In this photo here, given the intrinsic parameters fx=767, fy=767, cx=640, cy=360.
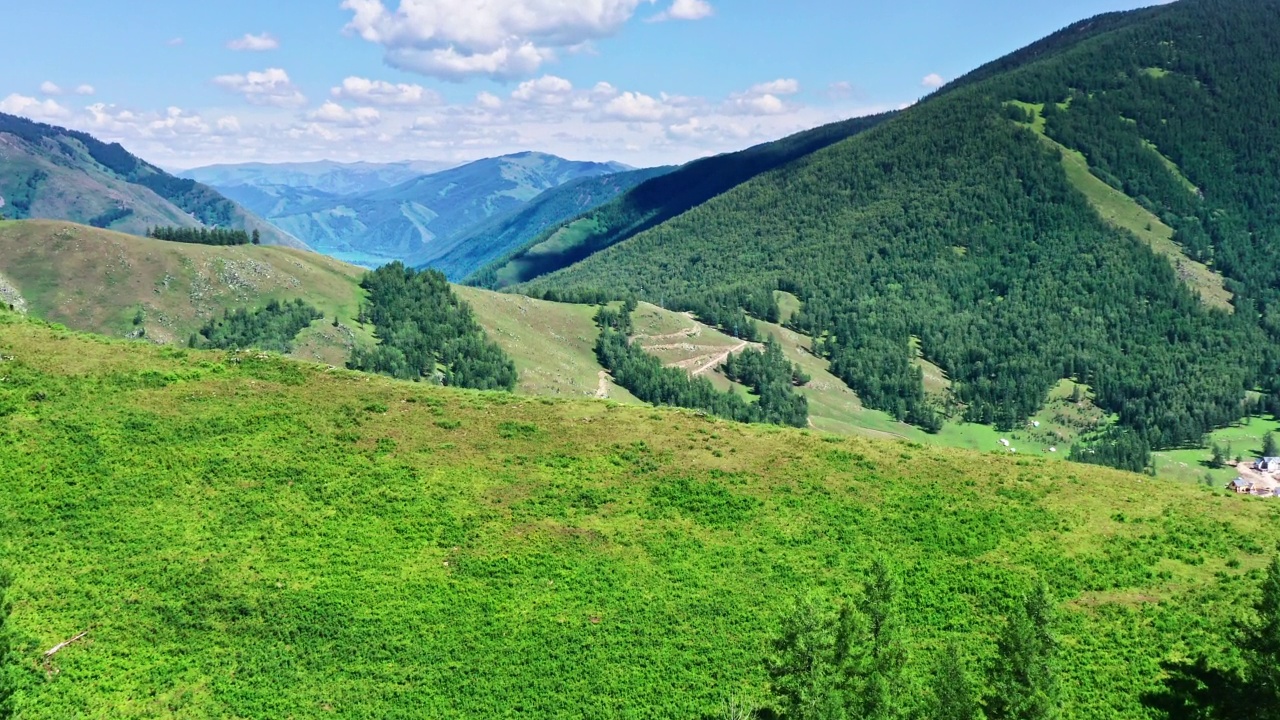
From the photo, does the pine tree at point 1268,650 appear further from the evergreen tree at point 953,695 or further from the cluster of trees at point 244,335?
the cluster of trees at point 244,335

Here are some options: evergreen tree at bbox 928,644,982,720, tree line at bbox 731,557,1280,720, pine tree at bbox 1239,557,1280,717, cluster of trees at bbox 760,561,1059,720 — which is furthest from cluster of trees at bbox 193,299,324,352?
pine tree at bbox 1239,557,1280,717

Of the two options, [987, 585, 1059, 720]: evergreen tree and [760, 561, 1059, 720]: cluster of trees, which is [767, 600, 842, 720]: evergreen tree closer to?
[760, 561, 1059, 720]: cluster of trees

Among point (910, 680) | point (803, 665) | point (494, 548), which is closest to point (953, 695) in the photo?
point (910, 680)

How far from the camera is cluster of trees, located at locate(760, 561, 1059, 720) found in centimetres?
3522

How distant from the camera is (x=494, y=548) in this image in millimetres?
54281

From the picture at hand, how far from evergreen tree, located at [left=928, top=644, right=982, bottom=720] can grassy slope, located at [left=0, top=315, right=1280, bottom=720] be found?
956 centimetres

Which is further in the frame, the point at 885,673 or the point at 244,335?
the point at 244,335

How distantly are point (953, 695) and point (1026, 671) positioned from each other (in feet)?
12.7

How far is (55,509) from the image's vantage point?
2116 inches

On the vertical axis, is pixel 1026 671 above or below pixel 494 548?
above

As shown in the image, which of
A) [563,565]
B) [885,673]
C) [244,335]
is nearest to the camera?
[885,673]

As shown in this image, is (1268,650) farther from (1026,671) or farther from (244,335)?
(244,335)

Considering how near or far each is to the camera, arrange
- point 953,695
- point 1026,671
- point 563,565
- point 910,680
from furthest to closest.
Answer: point 563,565 < point 910,680 < point 1026,671 < point 953,695

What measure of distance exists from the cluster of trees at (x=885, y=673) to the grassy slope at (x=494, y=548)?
26.4 feet
